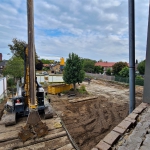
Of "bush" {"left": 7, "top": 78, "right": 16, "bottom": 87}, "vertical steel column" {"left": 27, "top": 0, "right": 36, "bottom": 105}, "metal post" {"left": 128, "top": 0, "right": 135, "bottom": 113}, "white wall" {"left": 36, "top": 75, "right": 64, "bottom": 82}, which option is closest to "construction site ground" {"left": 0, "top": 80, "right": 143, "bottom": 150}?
"vertical steel column" {"left": 27, "top": 0, "right": 36, "bottom": 105}

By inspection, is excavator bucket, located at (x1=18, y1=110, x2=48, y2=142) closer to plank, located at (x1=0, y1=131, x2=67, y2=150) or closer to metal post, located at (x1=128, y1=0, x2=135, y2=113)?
plank, located at (x1=0, y1=131, x2=67, y2=150)

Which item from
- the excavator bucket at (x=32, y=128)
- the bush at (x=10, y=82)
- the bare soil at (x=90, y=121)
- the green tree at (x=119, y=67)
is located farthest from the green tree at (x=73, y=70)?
the green tree at (x=119, y=67)

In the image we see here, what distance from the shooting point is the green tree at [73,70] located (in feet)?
46.1

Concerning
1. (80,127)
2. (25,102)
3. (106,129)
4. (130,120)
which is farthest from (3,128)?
(130,120)

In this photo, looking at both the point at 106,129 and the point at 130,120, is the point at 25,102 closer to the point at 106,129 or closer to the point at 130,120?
the point at 106,129

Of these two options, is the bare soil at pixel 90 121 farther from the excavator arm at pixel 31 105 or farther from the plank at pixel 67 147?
the excavator arm at pixel 31 105

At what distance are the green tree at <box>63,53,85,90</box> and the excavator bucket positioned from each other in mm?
9529

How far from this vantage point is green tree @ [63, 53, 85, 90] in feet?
46.1

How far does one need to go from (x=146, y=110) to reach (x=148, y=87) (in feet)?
1.70

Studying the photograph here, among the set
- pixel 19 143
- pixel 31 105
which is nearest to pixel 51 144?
pixel 19 143

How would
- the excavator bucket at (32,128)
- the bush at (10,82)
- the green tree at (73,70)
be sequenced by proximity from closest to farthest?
the excavator bucket at (32,128)
the green tree at (73,70)
the bush at (10,82)

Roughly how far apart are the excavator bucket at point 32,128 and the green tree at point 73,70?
953 cm

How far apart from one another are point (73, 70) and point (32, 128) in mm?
9941

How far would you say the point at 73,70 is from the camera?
1409cm
